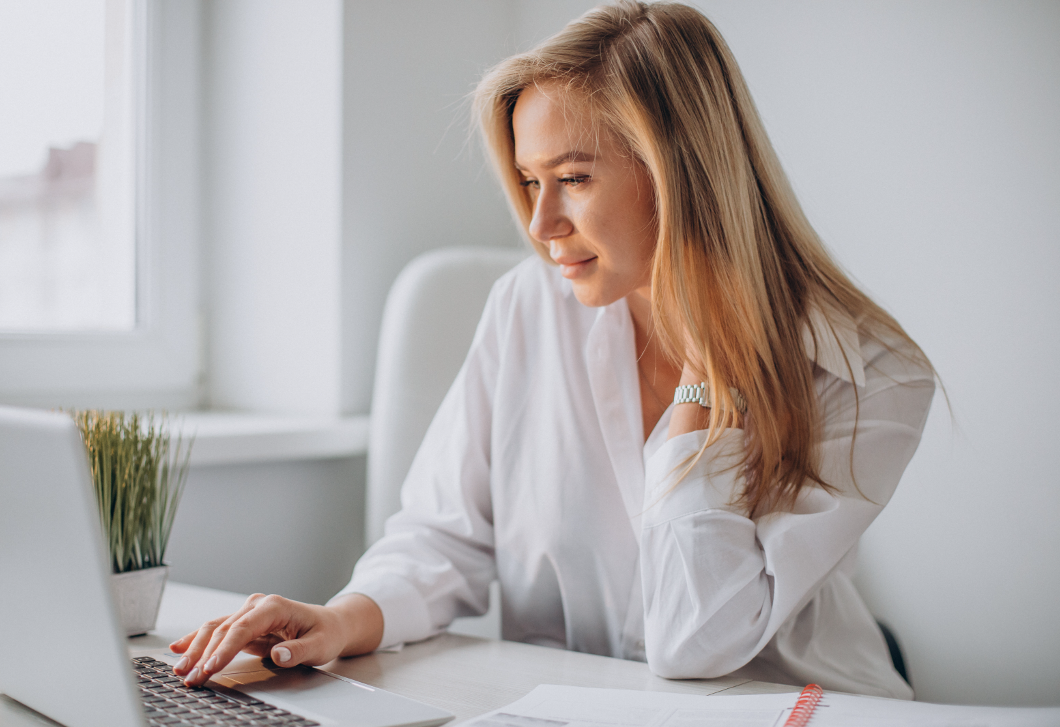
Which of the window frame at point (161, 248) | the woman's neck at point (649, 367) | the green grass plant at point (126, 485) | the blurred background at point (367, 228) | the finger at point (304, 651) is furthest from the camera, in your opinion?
the window frame at point (161, 248)

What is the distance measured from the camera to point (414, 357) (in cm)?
131

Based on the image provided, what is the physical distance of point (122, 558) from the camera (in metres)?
0.83

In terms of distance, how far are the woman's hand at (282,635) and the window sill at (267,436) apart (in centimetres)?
46

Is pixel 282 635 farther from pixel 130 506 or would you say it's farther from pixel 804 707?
pixel 804 707

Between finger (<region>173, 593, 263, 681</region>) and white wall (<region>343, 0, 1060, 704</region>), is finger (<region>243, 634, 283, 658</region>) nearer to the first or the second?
finger (<region>173, 593, 263, 681</region>)

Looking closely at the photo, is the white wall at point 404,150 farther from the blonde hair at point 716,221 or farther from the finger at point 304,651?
the finger at point 304,651

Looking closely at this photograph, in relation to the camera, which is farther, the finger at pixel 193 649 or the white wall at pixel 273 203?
the white wall at pixel 273 203

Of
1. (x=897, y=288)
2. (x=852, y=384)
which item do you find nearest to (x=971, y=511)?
(x=897, y=288)

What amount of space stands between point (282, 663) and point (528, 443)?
446 millimetres

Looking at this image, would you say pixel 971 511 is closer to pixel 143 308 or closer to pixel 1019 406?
pixel 1019 406

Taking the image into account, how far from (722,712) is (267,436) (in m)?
0.85

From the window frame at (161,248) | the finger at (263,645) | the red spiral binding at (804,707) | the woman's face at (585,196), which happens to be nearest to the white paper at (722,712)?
the red spiral binding at (804,707)

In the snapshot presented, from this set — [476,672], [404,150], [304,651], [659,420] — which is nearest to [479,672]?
[476,672]

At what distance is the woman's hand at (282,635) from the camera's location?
2.17 ft
